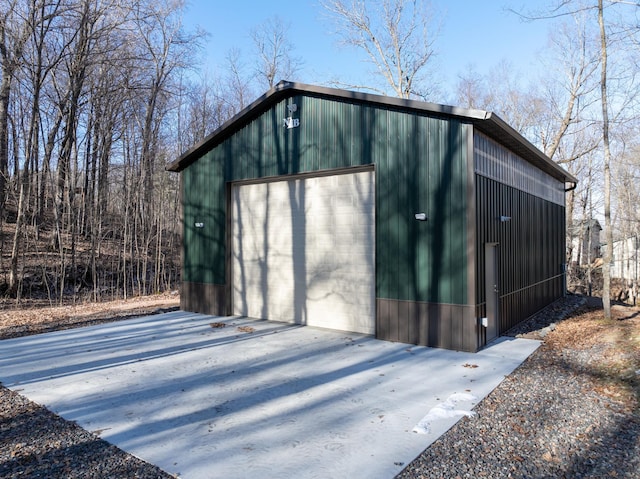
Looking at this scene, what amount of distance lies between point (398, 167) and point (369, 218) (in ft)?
3.50

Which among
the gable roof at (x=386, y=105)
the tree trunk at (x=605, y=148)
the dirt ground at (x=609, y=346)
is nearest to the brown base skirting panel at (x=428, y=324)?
the dirt ground at (x=609, y=346)

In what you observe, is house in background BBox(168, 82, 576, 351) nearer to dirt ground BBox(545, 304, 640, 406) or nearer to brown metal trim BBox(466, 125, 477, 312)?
brown metal trim BBox(466, 125, 477, 312)

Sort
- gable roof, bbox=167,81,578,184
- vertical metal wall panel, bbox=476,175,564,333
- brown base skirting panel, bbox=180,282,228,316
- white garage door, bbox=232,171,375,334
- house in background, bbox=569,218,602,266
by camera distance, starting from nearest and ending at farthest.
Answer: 1. gable roof, bbox=167,81,578,184
2. vertical metal wall panel, bbox=476,175,564,333
3. white garage door, bbox=232,171,375,334
4. brown base skirting panel, bbox=180,282,228,316
5. house in background, bbox=569,218,602,266

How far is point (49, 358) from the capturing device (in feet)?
19.9

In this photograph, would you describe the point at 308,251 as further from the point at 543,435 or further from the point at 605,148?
the point at 605,148

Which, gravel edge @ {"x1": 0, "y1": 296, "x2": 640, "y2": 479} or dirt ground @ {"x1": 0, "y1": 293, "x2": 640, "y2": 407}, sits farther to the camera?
dirt ground @ {"x1": 0, "y1": 293, "x2": 640, "y2": 407}

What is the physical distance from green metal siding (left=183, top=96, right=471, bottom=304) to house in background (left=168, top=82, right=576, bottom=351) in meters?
0.02

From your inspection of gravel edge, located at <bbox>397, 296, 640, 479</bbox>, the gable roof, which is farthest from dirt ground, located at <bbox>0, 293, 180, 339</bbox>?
gravel edge, located at <bbox>397, 296, 640, 479</bbox>

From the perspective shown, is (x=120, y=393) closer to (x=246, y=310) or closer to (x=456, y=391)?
(x=456, y=391)

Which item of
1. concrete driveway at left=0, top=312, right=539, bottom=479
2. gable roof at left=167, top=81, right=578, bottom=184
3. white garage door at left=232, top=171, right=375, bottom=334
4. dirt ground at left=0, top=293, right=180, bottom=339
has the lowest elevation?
dirt ground at left=0, top=293, right=180, bottom=339

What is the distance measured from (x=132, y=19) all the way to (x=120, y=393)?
1200cm

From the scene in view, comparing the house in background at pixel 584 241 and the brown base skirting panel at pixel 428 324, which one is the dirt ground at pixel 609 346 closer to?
the brown base skirting panel at pixel 428 324

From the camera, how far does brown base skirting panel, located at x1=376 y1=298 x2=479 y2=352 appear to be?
614cm

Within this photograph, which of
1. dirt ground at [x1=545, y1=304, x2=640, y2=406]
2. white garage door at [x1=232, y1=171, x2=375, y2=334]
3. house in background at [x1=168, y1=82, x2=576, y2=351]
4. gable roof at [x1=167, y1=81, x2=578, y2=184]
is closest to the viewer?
dirt ground at [x1=545, y1=304, x2=640, y2=406]
